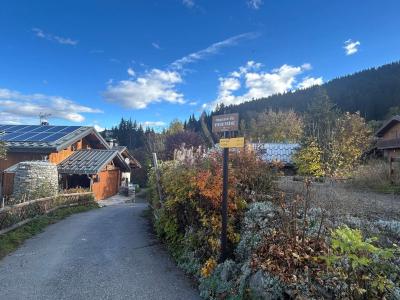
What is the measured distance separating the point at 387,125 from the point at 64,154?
30453mm

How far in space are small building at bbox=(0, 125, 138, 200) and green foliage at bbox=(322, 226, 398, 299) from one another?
1850cm

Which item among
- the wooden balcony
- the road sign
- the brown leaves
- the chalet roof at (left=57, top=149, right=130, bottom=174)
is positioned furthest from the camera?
the wooden balcony

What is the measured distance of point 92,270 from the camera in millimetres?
6059

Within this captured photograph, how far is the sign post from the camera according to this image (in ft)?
17.1

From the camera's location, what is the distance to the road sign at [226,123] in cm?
558

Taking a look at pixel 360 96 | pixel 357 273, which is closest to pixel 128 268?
pixel 357 273

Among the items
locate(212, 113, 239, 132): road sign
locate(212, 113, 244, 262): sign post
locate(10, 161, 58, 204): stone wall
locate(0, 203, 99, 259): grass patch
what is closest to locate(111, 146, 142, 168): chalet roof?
locate(10, 161, 58, 204): stone wall

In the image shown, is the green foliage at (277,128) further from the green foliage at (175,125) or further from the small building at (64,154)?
the small building at (64,154)

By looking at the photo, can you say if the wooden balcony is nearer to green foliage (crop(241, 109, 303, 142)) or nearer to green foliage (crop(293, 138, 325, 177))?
green foliage (crop(241, 109, 303, 142))

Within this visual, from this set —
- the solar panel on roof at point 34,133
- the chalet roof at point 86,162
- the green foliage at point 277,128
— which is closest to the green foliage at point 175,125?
the green foliage at point 277,128

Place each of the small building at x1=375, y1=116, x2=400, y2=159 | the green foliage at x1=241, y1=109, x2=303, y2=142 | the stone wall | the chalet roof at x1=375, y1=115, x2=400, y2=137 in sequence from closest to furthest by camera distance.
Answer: the stone wall < the small building at x1=375, y1=116, x2=400, y2=159 < the chalet roof at x1=375, y1=115, x2=400, y2=137 < the green foliage at x1=241, y1=109, x2=303, y2=142

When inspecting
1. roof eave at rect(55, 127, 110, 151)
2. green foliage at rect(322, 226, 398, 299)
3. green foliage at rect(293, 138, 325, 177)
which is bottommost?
green foliage at rect(322, 226, 398, 299)

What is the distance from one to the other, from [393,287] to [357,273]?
36cm

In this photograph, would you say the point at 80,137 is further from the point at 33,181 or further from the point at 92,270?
the point at 92,270
